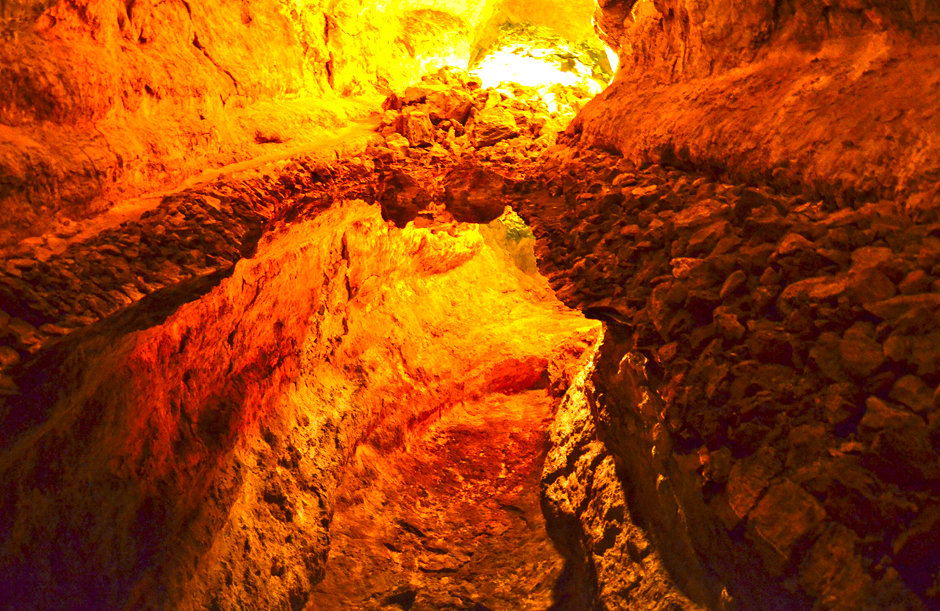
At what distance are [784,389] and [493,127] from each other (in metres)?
3.75

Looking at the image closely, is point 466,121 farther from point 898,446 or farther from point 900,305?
point 898,446

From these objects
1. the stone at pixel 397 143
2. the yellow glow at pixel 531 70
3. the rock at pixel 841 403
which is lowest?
the rock at pixel 841 403

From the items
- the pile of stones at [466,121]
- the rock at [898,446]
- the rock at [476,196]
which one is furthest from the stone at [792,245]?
the pile of stones at [466,121]

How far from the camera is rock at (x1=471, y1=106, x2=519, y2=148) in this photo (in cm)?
480

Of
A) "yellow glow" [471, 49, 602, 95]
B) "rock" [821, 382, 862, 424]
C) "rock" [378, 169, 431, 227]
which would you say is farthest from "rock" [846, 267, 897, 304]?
"yellow glow" [471, 49, 602, 95]

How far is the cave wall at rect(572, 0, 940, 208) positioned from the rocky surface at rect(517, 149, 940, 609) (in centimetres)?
→ 14

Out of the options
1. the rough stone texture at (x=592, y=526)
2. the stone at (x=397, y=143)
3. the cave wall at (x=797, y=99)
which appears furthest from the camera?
the stone at (x=397, y=143)

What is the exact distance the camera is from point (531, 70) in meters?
7.52

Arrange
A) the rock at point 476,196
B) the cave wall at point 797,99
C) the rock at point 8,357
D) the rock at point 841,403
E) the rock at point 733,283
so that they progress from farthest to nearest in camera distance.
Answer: the rock at point 476,196
the rock at point 8,357
the cave wall at point 797,99
the rock at point 733,283
the rock at point 841,403

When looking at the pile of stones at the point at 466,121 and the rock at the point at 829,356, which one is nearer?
the rock at the point at 829,356

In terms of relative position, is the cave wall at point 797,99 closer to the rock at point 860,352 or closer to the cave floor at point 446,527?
the rock at point 860,352

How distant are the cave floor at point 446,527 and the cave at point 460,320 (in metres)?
0.02

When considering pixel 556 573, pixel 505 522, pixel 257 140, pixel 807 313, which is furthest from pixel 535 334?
pixel 807 313

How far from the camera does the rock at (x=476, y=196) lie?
4152mm
